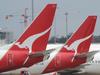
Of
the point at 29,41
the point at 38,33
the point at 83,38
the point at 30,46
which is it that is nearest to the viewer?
the point at 30,46

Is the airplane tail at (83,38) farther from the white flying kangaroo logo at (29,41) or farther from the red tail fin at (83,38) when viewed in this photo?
the white flying kangaroo logo at (29,41)

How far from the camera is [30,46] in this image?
106 feet

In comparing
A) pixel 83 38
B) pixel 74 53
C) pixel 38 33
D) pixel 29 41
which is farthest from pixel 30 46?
pixel 83 38

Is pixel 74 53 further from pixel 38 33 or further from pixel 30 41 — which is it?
pixel 30 41

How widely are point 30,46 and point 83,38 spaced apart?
9999 mm

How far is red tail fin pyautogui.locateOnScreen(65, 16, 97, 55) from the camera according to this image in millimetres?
41406

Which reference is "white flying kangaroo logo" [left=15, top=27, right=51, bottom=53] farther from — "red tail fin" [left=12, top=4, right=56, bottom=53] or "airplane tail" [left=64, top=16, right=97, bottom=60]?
"airplane tail" [left=64, top=16, right=97, bottom=60]

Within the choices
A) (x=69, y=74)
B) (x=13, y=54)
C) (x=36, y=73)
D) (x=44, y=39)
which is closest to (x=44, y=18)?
(x=44, y=39)

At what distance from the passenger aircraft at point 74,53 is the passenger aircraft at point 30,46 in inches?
235

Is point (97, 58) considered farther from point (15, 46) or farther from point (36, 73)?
point (15, 46)

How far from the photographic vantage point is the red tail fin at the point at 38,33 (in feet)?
106

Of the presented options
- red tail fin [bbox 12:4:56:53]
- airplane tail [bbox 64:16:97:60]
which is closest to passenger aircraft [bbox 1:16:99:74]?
airplane tail [bbox 64:16:97:60]

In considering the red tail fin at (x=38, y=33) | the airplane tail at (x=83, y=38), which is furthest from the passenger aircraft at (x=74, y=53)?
the red tail fin at (x=38, y=33)

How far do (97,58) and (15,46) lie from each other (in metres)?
16.2
